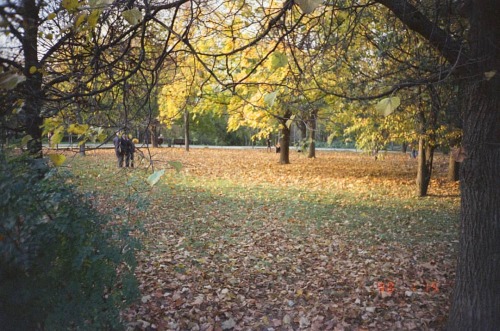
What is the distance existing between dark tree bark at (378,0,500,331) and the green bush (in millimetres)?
3116

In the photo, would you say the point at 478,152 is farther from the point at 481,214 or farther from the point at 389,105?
the point at 389,105

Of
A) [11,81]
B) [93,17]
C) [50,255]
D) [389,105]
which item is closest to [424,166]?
[389,105]

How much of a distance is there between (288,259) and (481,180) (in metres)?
3.42

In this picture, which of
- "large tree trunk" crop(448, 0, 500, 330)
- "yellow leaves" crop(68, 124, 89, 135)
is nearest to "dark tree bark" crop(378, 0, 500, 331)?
"large tree trunk" crop(448, 0, 500, 330)

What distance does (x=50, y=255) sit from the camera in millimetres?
2570

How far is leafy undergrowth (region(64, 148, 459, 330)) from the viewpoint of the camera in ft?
13.9

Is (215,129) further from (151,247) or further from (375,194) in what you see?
(151,247)

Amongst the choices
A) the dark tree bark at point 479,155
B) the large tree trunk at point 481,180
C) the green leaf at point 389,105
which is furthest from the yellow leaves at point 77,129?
the large tree trunk at point 481,180

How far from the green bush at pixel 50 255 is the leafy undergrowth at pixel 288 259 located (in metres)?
0.56

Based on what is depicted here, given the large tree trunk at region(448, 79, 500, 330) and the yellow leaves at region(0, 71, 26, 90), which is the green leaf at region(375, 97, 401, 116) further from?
the large tree trunk at region(448, 79, 500, 330)

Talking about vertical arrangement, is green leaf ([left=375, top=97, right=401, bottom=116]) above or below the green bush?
above

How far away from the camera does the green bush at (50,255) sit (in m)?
2.37

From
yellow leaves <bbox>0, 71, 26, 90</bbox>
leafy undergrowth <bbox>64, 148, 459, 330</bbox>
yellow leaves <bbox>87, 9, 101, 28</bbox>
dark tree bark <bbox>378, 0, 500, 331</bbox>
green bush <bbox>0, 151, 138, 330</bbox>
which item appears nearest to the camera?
yellow leaves <bbox>0, 71, 26, 90</bbox>

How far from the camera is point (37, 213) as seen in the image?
2496 millimetres
